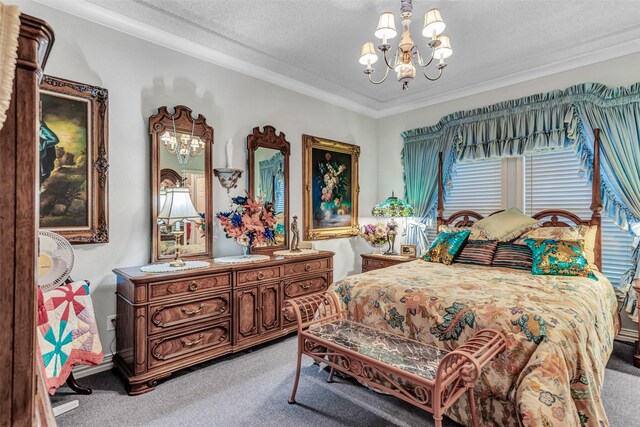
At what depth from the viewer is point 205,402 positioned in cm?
228

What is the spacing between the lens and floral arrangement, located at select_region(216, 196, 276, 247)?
316 centimetres

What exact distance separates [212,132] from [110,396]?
2.37m

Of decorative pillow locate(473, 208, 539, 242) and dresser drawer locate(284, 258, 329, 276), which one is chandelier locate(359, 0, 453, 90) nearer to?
decorative pillow locate(473, 208, 539, 242)

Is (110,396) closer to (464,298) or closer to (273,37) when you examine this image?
(464,298)

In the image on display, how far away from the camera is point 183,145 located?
3082 mm

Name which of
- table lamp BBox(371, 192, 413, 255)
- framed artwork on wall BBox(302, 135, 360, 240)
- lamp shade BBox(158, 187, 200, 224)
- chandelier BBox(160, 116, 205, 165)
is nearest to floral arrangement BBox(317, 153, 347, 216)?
framed artwork on wall BBox(302, 135, 360, 240)

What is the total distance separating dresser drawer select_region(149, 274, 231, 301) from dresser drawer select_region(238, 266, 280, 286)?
13 cm

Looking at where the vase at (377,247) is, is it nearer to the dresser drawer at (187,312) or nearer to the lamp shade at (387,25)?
the dresser drawer at (187,312)

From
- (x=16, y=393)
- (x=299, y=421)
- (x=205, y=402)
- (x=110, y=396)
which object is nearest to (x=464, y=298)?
(x=299, y=421)

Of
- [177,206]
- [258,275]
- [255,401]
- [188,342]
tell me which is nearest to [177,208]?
[177,206]

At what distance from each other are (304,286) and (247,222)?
969 millimetres

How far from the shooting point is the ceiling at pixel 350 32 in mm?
2600

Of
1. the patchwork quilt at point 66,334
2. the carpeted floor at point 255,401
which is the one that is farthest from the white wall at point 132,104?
the carpeted floor at point 255,401

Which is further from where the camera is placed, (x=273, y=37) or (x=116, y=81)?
→ (x=273, y=37)
